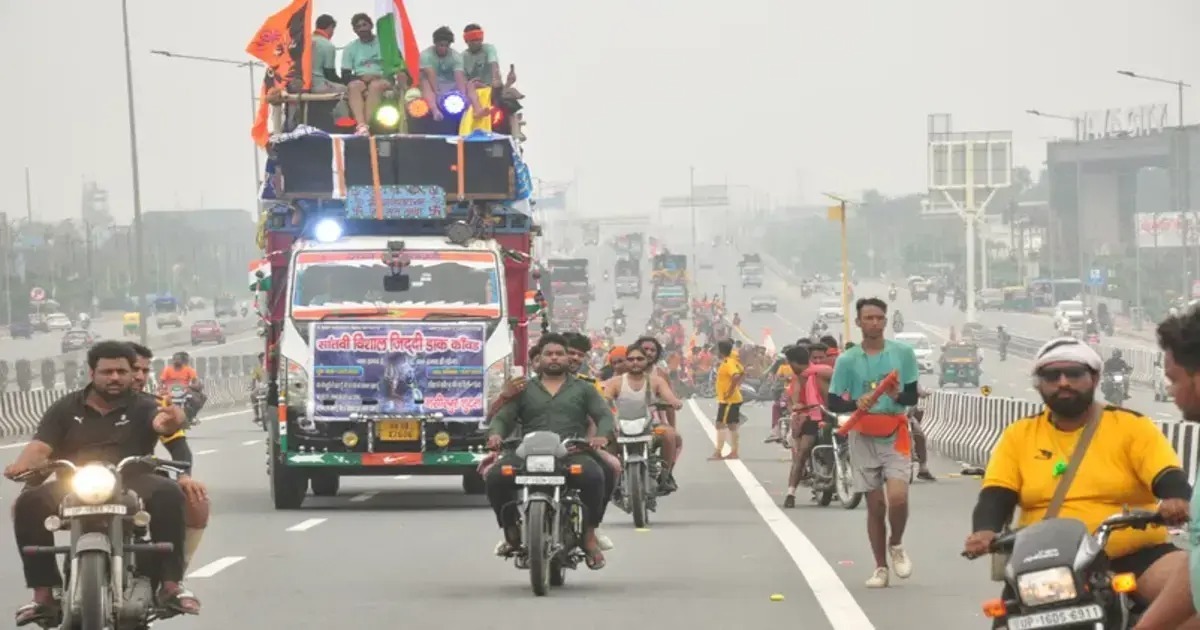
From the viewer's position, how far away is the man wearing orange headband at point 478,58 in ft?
86.0

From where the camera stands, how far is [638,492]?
69.4 feet

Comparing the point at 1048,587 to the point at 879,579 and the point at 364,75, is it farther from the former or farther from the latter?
the point at 364,75

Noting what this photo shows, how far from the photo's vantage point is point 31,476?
37.2 feet

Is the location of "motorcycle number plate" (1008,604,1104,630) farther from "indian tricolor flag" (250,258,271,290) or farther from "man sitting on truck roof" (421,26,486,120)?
"man sitting on truck roof" (421,26,486,120)

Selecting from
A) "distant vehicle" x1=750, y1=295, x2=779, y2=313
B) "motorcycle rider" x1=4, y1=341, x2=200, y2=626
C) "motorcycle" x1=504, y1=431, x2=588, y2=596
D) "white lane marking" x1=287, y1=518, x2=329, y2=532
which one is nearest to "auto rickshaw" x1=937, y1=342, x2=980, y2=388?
"white lane marking" x1=287, y1=518, x2=329, y2=532

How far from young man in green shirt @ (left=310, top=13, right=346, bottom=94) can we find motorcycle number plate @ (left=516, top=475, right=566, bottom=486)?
1096cm

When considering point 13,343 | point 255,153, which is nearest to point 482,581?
point 255,153

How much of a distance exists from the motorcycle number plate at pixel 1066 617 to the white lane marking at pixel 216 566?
9738 mm

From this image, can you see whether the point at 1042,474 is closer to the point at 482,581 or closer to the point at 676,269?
the point at 482,581

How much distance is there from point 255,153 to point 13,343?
5251cm

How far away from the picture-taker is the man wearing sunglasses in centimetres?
841

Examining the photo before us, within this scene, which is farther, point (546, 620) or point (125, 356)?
point (546, 620)

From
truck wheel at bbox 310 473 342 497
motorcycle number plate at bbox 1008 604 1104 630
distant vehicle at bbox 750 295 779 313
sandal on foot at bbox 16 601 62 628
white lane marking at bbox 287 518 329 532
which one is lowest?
distant vehicle at bbox 750 295 779 313

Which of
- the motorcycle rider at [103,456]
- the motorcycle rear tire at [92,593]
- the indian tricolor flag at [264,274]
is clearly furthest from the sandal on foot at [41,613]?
the indian tricolor flag at [264,274]
